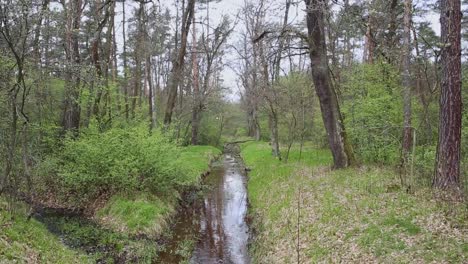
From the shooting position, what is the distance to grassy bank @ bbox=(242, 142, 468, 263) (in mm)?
5961

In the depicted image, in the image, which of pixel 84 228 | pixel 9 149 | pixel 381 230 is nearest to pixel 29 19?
pixel 9 149

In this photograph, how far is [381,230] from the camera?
22.1 feet

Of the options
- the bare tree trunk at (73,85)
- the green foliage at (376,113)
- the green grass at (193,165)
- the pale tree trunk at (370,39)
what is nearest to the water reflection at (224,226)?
the green grass at (193,165)

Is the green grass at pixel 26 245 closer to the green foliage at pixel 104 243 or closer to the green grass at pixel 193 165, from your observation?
the green foliage at pixel 104 243

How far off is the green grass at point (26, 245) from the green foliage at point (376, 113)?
362 inches

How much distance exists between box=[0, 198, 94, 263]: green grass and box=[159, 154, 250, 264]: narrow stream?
2084mm

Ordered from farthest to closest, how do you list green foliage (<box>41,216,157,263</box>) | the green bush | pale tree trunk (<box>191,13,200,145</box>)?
pale tree trunk (<box>191,13,200,145</box>)
the green bush
green foliage (<box>41,216,157,263</box>)

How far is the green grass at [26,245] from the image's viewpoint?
6.30 metres

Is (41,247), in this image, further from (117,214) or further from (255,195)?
(255,195)

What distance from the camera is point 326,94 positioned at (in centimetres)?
1291

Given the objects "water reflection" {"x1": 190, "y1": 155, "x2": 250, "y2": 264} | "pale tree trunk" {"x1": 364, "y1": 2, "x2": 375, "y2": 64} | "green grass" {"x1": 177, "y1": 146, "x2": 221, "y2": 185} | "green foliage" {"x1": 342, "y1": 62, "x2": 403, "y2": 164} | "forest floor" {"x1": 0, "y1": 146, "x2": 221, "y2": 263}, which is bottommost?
"water reflection" {"x1": 190, "y1": 155, "x2": 250, "y2": 264}

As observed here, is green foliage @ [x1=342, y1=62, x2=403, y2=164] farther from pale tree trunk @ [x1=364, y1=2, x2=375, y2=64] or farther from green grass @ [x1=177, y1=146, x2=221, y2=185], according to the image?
green grass @ [x1=177, y1=146, x2=221, y2=185]

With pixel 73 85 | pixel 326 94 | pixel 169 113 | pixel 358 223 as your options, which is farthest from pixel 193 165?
pixel 358 223

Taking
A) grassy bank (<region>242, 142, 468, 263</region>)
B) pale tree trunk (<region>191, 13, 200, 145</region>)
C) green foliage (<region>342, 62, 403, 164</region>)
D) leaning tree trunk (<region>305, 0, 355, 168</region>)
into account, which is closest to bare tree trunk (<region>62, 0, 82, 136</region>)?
grassy bank (<region>242, 142, 468, 263</region>)
